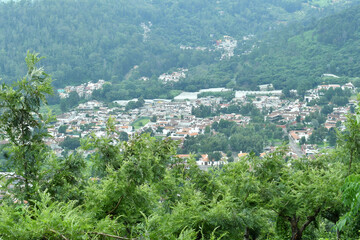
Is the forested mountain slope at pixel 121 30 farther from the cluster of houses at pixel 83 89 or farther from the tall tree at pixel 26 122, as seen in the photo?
the tall tree at pixel 26 122

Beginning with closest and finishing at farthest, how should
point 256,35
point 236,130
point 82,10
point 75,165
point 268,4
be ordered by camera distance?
point 75,165 → point 236,130 → point 82,10 → point 256,35 → point 268,4

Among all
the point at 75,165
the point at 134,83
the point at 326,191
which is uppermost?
the point at 75,165

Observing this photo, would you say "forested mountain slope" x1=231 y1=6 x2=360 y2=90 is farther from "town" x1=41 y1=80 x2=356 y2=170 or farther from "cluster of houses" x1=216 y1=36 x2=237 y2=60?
"cluster of houses" x1=216 y1=36 x2=237 y2=60

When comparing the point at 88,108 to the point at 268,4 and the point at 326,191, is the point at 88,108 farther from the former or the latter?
the point at 268,4

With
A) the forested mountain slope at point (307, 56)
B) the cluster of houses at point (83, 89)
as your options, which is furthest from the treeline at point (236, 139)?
the cluster of houses at point (83, 89)

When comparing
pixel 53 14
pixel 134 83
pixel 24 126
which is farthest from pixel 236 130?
pixel 53 14

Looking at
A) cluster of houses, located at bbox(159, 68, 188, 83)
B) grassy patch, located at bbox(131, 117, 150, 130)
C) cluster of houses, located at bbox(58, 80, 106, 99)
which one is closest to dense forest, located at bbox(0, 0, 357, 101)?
cluster of houses, located at bbox(159, 68, 188, 83)
